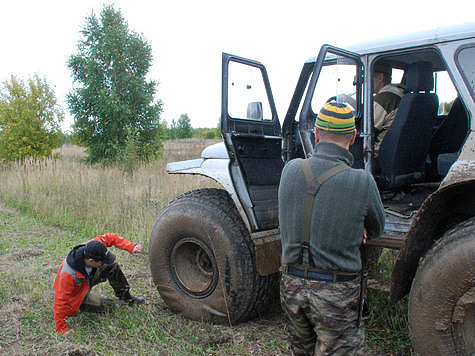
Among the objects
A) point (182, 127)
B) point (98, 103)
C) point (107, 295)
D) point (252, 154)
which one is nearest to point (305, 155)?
point (252, 154)

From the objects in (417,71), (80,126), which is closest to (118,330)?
(417,71)

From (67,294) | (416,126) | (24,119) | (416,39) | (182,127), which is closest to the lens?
(416,39)

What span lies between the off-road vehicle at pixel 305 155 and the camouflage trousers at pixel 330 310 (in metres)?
0.47

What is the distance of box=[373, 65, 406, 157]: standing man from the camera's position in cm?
345

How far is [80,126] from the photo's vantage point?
59.3 ft

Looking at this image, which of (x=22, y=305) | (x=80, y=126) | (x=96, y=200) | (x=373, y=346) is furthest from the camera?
(x=80, y=126)

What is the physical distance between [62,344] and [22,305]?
106cm

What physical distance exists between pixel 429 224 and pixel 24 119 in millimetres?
16954

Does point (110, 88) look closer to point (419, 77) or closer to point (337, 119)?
point (419, 77)

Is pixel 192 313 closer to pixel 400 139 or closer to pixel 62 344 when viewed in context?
pixel 62 344

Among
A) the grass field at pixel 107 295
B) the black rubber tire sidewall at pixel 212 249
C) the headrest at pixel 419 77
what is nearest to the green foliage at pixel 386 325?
the grass field at pixel 107 295

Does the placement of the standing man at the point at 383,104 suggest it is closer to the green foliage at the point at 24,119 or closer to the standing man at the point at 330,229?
the standing man at the point at 330,229

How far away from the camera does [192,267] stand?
3.93 meters

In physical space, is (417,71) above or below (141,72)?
below
